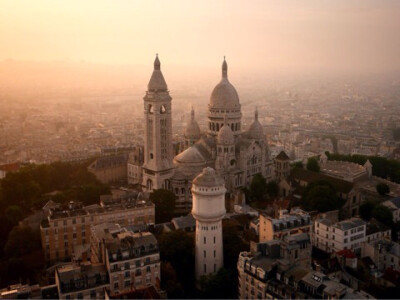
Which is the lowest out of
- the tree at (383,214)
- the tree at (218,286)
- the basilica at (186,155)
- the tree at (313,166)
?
the tree at (218,286)

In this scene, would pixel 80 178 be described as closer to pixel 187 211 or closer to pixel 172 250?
pixel 187 211

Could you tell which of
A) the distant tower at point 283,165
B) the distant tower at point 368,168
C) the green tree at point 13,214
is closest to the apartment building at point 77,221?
the green tree at point 13,214

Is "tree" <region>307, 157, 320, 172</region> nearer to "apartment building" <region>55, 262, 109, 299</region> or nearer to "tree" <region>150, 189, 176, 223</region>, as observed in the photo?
"tree" <region>150, 189, 176, 223</region>

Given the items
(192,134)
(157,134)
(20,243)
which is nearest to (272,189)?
(192,134)

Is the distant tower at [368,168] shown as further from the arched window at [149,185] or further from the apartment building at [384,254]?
the arched window at [149,185]

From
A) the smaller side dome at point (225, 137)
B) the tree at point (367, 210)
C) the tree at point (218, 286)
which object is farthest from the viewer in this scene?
the smaller side dome at point (225, 137)

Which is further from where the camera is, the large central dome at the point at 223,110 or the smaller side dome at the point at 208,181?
the large central dome at the point at 223,110
